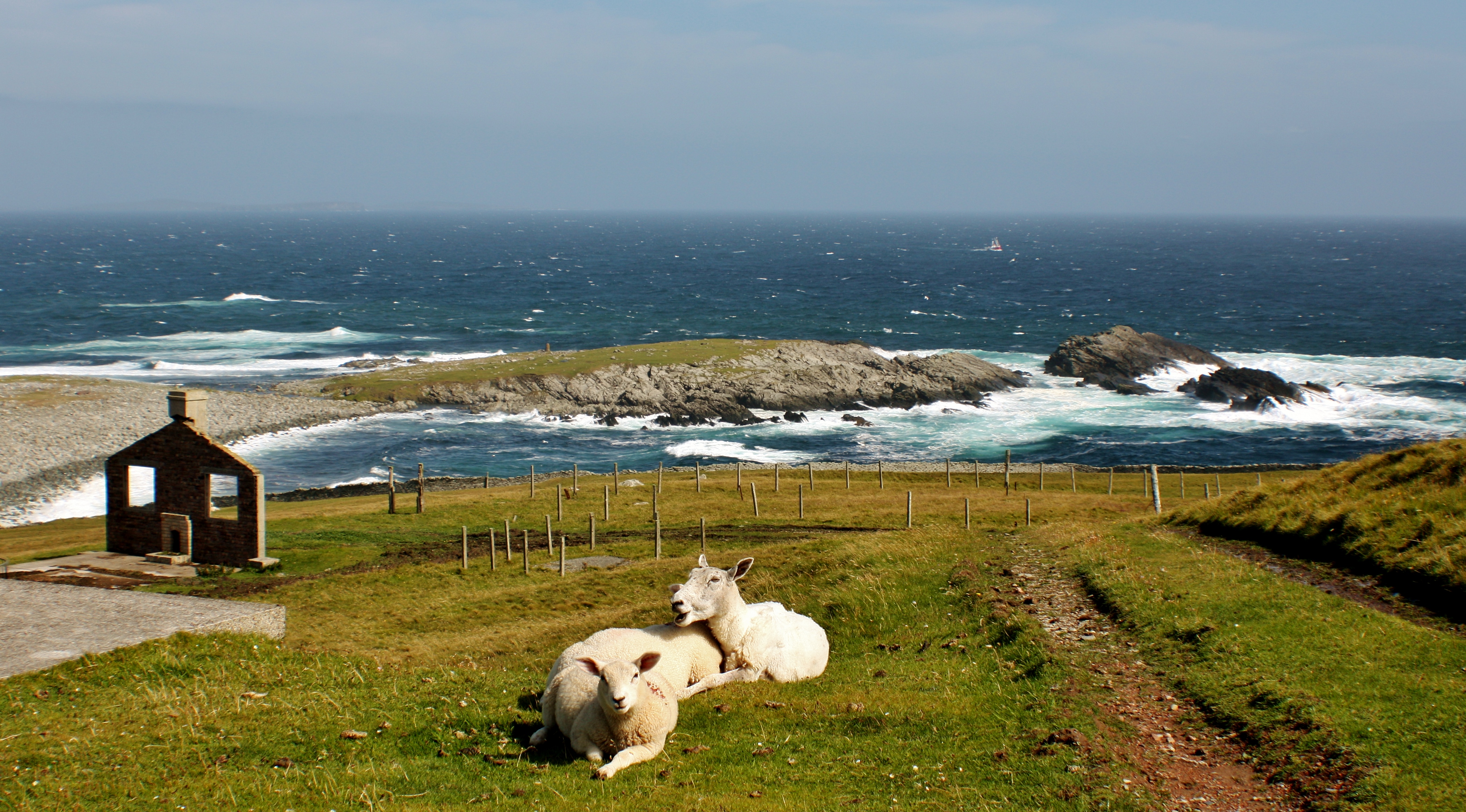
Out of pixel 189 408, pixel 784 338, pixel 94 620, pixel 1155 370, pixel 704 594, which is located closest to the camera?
pixel 704 594

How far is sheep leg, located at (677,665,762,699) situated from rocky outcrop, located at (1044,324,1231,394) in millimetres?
97737

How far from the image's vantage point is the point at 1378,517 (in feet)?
79.7

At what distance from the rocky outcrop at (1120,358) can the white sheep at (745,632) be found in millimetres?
96425

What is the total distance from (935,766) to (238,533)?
29416 mm

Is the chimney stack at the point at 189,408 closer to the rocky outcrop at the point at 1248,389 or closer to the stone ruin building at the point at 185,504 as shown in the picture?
the stone ruin building at the point at 185,504

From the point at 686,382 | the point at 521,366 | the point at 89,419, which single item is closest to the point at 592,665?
the point at 89,419

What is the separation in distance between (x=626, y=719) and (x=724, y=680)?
375 centimetres

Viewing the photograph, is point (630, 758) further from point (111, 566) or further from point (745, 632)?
point (111, 566)

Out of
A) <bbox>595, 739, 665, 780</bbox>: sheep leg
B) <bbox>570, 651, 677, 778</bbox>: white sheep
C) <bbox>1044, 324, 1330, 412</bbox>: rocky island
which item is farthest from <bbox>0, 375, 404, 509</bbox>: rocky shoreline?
<bbox>1044, 324, 1330, 412</bbox>: rocky island

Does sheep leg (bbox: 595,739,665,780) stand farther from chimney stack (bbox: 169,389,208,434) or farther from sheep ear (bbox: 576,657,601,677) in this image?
chimney stack (bbox: 169,389,208,434)

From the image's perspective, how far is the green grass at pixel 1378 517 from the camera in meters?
21.1

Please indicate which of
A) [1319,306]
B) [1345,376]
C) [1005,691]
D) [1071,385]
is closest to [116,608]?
[1005,691]

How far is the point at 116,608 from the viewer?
68.6ft

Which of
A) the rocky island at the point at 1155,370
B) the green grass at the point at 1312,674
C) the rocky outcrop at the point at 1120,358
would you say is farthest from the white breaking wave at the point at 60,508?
the rocky outcrop at the point at 1120,358
